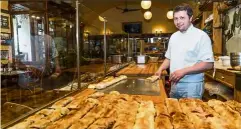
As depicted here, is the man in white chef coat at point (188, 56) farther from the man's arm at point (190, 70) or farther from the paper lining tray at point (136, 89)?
the paper lining tray at point (136, 89)

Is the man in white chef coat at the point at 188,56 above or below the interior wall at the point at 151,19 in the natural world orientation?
below

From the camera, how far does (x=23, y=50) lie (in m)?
4.81

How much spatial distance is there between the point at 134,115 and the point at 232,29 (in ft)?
10.8

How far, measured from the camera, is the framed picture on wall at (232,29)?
11.3 feet

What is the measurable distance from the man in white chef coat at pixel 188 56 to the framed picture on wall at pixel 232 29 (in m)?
1.75

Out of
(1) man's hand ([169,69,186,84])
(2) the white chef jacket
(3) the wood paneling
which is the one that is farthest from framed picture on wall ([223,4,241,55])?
(1) man's hand ([169,69,186,84])

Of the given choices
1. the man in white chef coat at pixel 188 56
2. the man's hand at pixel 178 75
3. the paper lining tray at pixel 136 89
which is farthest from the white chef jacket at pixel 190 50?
the paper lining tray at pixel 136 89

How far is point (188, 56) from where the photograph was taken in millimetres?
2064

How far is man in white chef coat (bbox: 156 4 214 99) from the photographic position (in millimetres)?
1930

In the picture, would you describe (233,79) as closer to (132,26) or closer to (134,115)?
(134,115)

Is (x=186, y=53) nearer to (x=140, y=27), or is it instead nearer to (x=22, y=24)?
(x=22, y=24)

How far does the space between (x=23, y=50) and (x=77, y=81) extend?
3.19m

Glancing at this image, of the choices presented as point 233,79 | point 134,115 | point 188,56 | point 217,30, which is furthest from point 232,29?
point 134,115

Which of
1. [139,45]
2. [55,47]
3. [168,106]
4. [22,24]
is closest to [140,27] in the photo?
[139,45]
